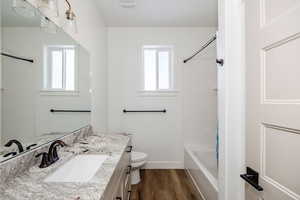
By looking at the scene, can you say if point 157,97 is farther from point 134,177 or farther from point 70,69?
point 70,69

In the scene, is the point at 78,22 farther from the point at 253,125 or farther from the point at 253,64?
the point at 253,125

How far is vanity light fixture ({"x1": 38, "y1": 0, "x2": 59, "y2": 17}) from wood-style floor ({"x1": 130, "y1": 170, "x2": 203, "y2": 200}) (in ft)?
7.09

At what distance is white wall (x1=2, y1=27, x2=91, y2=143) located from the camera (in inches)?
39.4

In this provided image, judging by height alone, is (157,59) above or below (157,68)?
above

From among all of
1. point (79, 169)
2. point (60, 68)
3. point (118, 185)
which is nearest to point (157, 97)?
point (60, 68)

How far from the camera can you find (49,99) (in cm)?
140

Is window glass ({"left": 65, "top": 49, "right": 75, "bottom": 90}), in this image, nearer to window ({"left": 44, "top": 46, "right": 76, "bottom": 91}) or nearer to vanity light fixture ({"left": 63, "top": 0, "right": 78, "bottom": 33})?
window ({"left": 44, "top": 46, "right": 76, "bottom": 91})

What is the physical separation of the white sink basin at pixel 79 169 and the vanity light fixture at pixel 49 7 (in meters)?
1.07

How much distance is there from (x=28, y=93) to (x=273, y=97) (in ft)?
4.65

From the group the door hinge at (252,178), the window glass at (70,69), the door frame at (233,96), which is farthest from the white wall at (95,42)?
the door hinge at (252,178)

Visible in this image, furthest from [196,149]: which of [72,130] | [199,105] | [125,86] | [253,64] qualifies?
[253,64]

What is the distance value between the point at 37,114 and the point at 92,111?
1056 mm

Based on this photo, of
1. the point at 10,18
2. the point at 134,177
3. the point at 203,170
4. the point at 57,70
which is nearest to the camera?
the point at 10,18

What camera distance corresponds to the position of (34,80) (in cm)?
121
